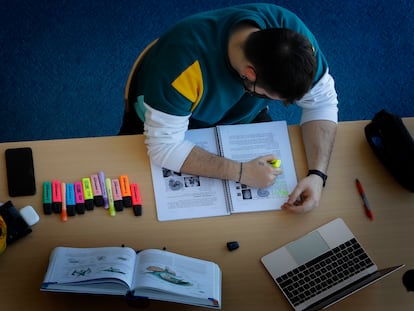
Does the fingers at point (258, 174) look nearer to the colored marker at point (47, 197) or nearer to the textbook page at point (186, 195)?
the textbook page at point (186, 195)

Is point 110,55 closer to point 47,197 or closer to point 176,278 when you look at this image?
point 47,197

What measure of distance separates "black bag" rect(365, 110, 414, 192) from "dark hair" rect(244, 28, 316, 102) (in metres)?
0.36

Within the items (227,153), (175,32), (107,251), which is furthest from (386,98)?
(107,251)

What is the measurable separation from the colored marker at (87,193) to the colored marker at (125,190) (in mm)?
80

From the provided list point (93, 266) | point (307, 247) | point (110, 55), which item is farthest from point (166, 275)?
point (110, 55)

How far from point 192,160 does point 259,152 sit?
20 centimetres

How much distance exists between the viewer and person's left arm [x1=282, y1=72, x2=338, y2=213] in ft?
4.37

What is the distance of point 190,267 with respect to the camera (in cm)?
121

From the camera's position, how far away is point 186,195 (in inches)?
52.3

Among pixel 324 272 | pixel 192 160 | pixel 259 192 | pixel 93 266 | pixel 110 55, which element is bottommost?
pixel 324 272

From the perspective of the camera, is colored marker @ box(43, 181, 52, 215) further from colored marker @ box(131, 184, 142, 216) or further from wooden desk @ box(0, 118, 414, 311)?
colored marker @ box(131, 184, 142, 216)

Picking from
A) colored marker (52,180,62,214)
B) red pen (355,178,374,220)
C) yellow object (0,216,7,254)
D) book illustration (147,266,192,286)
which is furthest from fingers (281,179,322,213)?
yellow object (0,216,7,254)

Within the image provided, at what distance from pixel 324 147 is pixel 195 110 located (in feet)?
1.20

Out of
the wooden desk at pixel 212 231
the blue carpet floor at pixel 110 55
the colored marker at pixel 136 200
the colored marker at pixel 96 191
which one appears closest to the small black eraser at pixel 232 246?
the wooden desk at pixel 212 231
